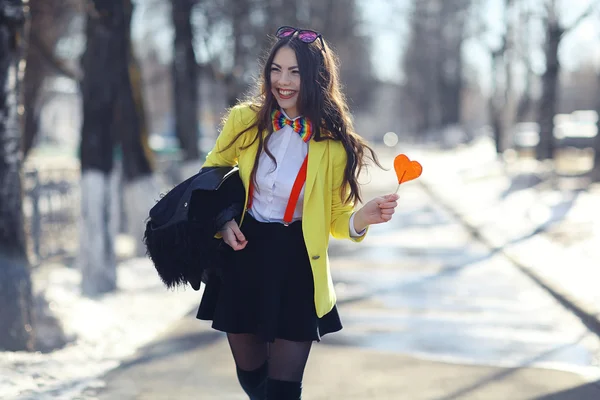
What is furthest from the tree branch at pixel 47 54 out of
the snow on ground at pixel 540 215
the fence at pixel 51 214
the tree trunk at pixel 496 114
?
the tree trunk at pixel 496 114

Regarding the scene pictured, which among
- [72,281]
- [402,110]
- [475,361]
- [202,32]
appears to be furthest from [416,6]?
[402,110]

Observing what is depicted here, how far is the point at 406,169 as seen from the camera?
127 inches

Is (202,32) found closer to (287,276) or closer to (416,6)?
(287,276)

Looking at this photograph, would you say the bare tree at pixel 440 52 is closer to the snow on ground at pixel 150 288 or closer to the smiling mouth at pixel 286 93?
the snow on ground at pixel 150 288

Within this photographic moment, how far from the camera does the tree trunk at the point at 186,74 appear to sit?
16.4m

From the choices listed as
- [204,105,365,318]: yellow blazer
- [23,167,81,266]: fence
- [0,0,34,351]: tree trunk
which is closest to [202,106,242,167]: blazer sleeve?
[204,105,365,318]: yellow blazer

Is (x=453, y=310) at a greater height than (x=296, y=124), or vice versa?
(x=296, y=124)

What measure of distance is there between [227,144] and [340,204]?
0.54 meters

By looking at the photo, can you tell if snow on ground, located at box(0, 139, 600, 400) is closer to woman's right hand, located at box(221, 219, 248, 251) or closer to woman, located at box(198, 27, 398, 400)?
woman, located at box(198, 27, 398, 400)

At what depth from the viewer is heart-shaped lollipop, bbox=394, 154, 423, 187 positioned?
3.22m

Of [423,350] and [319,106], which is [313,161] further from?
[423,350]

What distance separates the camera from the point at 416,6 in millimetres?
46844

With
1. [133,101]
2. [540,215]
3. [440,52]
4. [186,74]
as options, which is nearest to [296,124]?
[133,101]

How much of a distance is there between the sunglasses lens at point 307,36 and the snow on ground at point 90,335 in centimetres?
258
